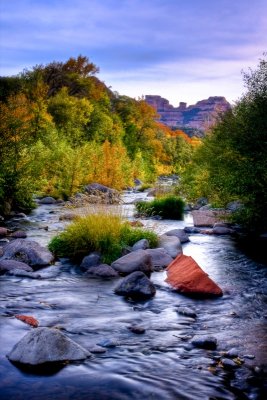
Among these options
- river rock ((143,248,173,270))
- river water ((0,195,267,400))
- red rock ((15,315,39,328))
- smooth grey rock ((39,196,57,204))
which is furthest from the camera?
smooth grey rock ((39,196,57,204))

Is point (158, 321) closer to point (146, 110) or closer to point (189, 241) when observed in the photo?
point (189, 241)

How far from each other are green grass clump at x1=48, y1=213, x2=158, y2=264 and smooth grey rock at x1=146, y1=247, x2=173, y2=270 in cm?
82

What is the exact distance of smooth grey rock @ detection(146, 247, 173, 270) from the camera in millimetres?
11672

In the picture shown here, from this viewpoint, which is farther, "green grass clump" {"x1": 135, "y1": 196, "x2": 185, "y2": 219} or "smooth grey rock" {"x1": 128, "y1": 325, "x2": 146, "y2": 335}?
"green grass clump" {"x1": 135, "y1": 196, "x2": 185, "y2": 219}

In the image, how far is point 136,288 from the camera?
30.2 ft

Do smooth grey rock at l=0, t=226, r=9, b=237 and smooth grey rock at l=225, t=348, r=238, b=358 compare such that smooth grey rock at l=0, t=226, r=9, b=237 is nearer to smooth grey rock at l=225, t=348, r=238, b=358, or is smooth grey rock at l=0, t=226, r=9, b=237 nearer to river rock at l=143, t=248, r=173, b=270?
river rock at l=143, t=248, r=173, b=270

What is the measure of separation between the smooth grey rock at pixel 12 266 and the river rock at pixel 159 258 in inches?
114

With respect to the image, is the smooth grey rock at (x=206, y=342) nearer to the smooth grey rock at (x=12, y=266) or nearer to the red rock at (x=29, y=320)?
the red rock at (x=29, y=320)

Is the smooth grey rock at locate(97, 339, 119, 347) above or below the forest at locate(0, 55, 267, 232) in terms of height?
below

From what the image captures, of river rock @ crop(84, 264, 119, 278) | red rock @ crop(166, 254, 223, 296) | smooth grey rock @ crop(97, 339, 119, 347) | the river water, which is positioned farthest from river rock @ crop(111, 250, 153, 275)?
smooth grey rock @ crop(97, 339, 119, 347)

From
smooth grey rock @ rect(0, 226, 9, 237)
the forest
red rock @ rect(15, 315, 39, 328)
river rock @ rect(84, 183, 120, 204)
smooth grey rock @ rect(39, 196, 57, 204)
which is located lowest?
red rock @ rect(15, 315, 39, 328)

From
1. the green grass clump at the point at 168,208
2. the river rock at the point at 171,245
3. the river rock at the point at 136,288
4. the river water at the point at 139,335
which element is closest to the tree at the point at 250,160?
the green grass clump at the point at 168,208

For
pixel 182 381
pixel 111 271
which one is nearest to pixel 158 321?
pixel 182 381

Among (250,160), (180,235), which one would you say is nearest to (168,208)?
(250,160)
